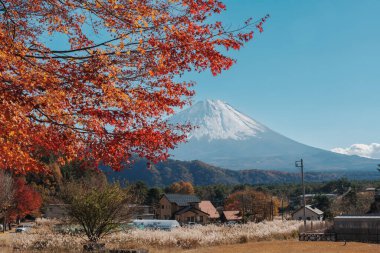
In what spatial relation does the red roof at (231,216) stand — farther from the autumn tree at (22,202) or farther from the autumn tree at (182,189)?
the autumn tree at (182,189)

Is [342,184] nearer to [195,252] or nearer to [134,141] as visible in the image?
[195,252]

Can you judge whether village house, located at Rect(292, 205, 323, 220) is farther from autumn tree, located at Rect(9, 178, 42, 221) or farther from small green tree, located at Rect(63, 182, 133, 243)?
small green tree, located at Rect(63, 182, 133, 243)

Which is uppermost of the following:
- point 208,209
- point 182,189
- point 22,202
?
point 182,189

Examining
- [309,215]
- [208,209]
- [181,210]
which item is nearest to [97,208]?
[181,210]

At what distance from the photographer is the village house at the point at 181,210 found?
244ft

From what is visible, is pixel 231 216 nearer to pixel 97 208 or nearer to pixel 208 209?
pixel 208 209

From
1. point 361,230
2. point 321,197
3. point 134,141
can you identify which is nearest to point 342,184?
point 321,197

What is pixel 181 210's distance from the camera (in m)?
76.4

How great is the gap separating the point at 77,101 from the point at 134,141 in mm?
1617

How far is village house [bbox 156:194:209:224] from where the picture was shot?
74.4 meters

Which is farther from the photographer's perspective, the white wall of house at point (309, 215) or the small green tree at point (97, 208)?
the white wall of house at point (309, 215)

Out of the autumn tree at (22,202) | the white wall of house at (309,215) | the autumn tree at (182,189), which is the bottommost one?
the white wall of house at (309,215)

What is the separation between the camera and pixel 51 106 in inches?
362

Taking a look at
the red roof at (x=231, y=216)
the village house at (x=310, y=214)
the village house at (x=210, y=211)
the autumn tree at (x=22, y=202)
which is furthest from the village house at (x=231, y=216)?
the autumn tree at (x=22, y=202)
